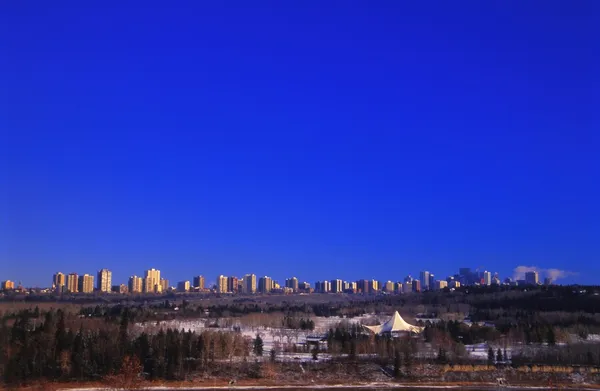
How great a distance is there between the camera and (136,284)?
167625 mm

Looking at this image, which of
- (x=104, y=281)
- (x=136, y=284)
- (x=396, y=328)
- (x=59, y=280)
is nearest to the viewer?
(x=396, y=328)

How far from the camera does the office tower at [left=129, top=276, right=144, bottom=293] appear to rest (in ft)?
542

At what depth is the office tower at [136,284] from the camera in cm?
16519

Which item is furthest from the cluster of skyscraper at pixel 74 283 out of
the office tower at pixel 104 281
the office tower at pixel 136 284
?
the office tower at pixel 136 284

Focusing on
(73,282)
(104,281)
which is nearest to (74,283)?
(73,282)

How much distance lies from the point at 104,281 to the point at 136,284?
1487 cm

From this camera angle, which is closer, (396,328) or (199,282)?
(396,328)

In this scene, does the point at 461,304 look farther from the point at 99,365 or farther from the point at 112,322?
the point at 99,365

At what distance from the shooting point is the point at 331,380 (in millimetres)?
52500

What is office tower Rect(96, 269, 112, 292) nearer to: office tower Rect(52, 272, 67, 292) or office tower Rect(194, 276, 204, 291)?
office tower Rect(52, 272, 67, 292)

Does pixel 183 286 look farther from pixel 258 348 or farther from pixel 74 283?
pixel 258 348

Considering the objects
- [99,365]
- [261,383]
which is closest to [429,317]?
[261,383]

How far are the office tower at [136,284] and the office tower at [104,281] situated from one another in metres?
8.95

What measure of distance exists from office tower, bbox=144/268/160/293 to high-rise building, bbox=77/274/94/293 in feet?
78.3
